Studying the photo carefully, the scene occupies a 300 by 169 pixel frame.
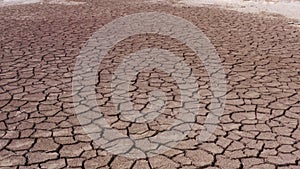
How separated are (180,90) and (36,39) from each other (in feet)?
13.7

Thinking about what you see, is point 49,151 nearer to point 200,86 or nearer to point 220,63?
point 200,86

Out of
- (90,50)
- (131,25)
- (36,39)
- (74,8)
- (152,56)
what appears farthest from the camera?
(74,8)

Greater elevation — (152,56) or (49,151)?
(152,56)

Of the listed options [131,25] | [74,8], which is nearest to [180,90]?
[131,25]

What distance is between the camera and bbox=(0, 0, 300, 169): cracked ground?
3549 millimetres

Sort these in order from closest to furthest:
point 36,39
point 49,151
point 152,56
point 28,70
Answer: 1. point 49,151
2. point 28,70
3. point 152,56
4. point 36,39

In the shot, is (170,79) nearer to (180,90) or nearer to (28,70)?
(180,90)

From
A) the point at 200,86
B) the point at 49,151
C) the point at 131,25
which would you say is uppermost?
the point at 131,25

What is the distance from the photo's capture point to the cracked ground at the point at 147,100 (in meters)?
3.55

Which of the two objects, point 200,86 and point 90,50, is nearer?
point 200,86

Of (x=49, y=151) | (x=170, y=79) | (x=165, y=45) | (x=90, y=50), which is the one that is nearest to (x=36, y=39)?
(x=90, y=50)

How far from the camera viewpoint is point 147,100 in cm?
486

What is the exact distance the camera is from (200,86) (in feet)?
17.5

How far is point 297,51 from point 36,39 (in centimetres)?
527
